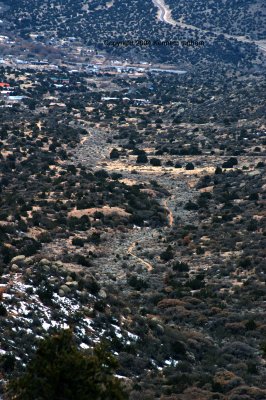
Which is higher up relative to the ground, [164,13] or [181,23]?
[164,13]

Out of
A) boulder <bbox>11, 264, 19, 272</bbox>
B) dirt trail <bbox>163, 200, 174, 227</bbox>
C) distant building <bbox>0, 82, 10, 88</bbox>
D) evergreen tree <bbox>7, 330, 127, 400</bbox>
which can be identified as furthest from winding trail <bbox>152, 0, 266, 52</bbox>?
evergreen tree <bbox>7, 330, 127, 400</bbox>

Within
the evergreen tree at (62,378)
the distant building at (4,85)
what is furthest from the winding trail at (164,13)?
the evergreen tree at (62,378)

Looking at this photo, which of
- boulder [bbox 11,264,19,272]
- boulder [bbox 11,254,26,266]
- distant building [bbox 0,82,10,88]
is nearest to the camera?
boulder [bbox 11,264,19,272]

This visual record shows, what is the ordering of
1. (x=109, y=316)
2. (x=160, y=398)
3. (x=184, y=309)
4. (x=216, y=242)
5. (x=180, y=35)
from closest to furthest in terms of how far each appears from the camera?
1. (x=160, y=398)
2. (x=109, y=316)
3. (x=184, y=309)
4. (x=216, y=242)
5. (x=180, y=35)

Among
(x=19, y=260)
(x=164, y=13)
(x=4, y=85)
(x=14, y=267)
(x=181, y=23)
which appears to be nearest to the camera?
(x=14, y=267)

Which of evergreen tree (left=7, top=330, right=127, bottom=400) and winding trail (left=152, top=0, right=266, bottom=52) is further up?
evergreen tree (left=7, top=330, right=127, bottom=400)

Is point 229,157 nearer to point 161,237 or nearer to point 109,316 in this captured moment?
point 161,237

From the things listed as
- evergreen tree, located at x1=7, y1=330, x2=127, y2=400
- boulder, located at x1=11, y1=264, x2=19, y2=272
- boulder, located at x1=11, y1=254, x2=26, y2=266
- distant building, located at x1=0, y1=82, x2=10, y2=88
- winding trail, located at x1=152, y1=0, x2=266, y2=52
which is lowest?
distant building, located at x1=0, y1=82, x2=10, y2=88

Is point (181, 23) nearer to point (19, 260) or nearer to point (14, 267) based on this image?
point (19, 260)

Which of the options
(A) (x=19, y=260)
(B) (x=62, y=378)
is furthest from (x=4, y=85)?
(B) (x=62, y=378)

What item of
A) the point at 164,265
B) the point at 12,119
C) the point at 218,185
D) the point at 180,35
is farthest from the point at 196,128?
the point at 180,35

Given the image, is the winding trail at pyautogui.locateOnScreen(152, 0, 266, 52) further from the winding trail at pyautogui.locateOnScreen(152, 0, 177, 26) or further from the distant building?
the distant building
